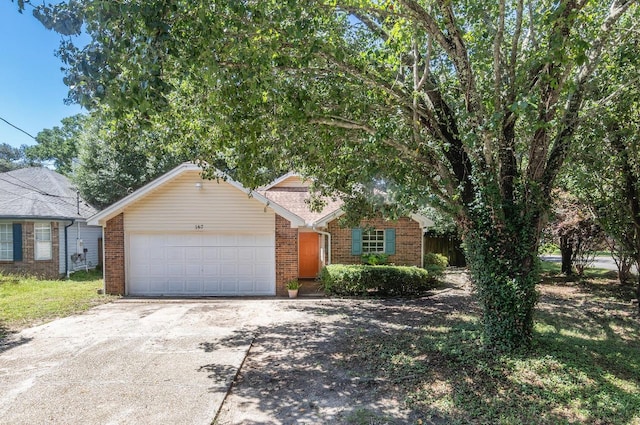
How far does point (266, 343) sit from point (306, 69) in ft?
17.2

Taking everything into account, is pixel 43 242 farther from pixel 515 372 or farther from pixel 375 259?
pixel 515 372

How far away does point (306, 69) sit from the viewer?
6.08 m

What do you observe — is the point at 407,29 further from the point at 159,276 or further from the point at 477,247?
the point at 159,276

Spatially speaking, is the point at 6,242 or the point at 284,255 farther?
the point at 6,242

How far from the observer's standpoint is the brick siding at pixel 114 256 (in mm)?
12289

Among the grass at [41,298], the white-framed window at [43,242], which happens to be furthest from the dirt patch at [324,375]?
the white-framed window at [43,242]

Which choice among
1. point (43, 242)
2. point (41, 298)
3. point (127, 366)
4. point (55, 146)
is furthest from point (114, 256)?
point (55, 146)

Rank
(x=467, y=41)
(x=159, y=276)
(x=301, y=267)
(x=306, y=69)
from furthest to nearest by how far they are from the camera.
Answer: (x=301, y=267), (x=159, y=276), (x=467, y=41), (x=306, y=69)

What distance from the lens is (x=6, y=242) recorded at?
1476 centimetres

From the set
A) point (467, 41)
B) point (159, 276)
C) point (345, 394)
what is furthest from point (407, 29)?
point (159, 276)

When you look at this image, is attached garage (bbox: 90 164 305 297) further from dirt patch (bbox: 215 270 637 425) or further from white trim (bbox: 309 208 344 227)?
dirt patch (bbox: 215 270 637 425)

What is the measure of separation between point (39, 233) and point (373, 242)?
1372cm

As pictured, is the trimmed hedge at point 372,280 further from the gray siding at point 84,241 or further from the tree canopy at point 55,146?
the tree canopy at point 55,146

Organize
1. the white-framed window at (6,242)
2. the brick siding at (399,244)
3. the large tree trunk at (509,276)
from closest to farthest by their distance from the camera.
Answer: the large tree trunk at (509,276) → the brick siding at (399,244) → the white-framed window at (6,242)
